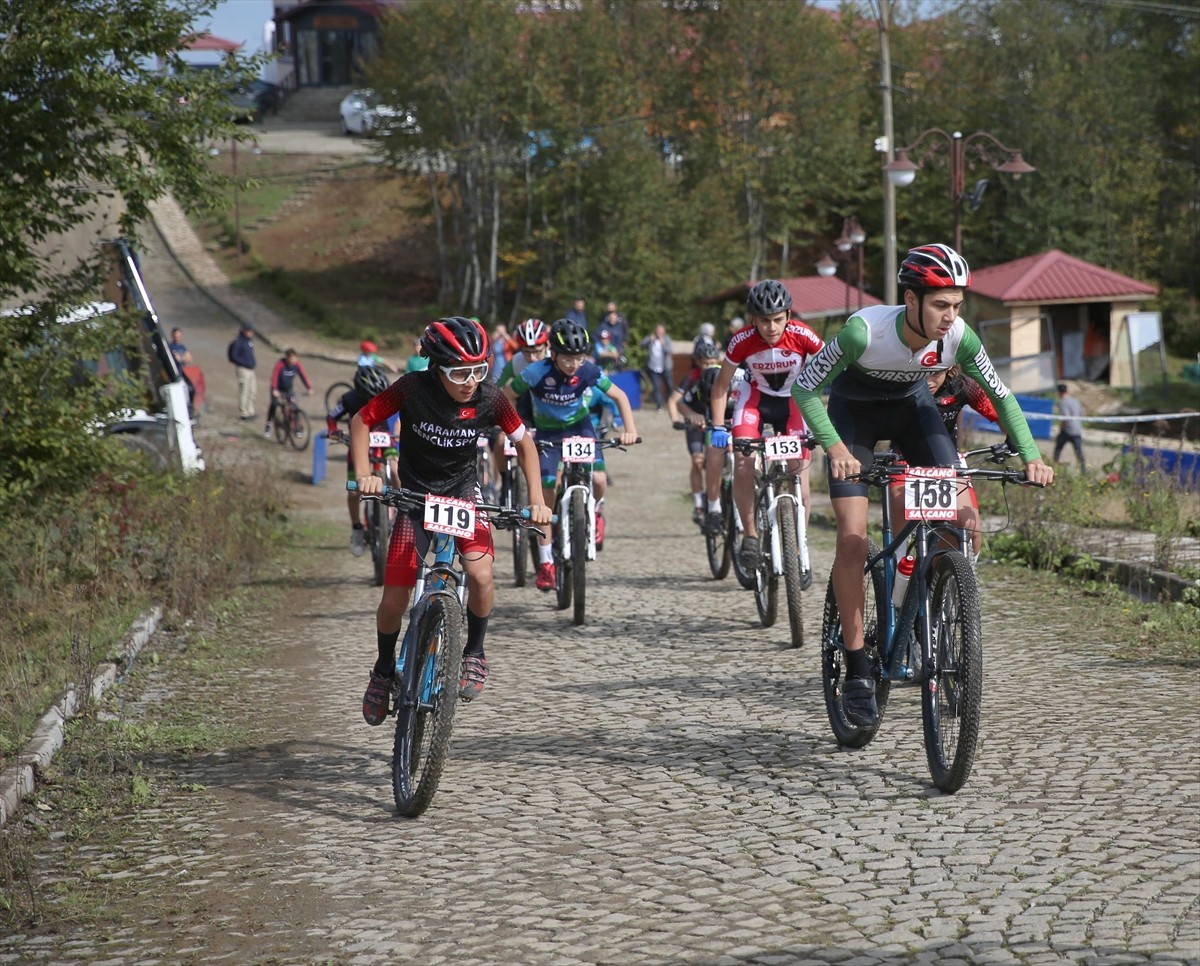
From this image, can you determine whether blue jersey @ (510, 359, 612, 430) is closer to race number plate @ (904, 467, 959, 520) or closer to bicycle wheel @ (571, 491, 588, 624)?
bicycle wheel @ (571, 491, 588, 624)

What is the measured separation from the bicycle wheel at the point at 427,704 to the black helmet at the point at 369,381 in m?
6.30

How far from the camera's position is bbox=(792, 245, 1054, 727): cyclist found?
636 cm

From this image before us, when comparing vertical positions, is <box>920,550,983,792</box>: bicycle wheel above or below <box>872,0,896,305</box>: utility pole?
below

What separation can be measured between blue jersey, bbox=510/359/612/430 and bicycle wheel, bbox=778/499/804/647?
2049 millimetres

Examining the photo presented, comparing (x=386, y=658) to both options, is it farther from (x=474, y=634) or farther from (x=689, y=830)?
(x=689, y=830)

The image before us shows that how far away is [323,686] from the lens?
901 centimetres

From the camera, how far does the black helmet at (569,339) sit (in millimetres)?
10906

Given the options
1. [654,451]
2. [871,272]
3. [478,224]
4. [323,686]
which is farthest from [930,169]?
[323,686]

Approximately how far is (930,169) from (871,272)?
468 centimetres

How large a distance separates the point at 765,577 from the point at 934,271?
417 centimetres

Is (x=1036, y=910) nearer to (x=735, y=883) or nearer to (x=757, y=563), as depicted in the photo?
(x=735, y=883)

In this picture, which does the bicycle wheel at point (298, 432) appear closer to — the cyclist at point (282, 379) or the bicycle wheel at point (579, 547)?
the cyclist at point (282, 379)

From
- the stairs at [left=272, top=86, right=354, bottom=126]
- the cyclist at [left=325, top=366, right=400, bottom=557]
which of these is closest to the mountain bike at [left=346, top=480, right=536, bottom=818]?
the cyclist at [left=325, top=366, right=400, bottom=557]

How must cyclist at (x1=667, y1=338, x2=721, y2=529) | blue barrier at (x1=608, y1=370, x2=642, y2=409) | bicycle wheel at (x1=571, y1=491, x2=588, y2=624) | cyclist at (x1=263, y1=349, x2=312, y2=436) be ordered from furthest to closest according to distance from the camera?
1. blue barrier at (x1=608, y1=370, x2=642, y2=409)
2. cyclist at (x1=263, y1=349, x2=312, y2=436)
3. cyclist at (x1=667, y1=338, x2=721, y2=529)
4. bicycle wheel at (x1=571, y1=491, x2=588, y2=624)
